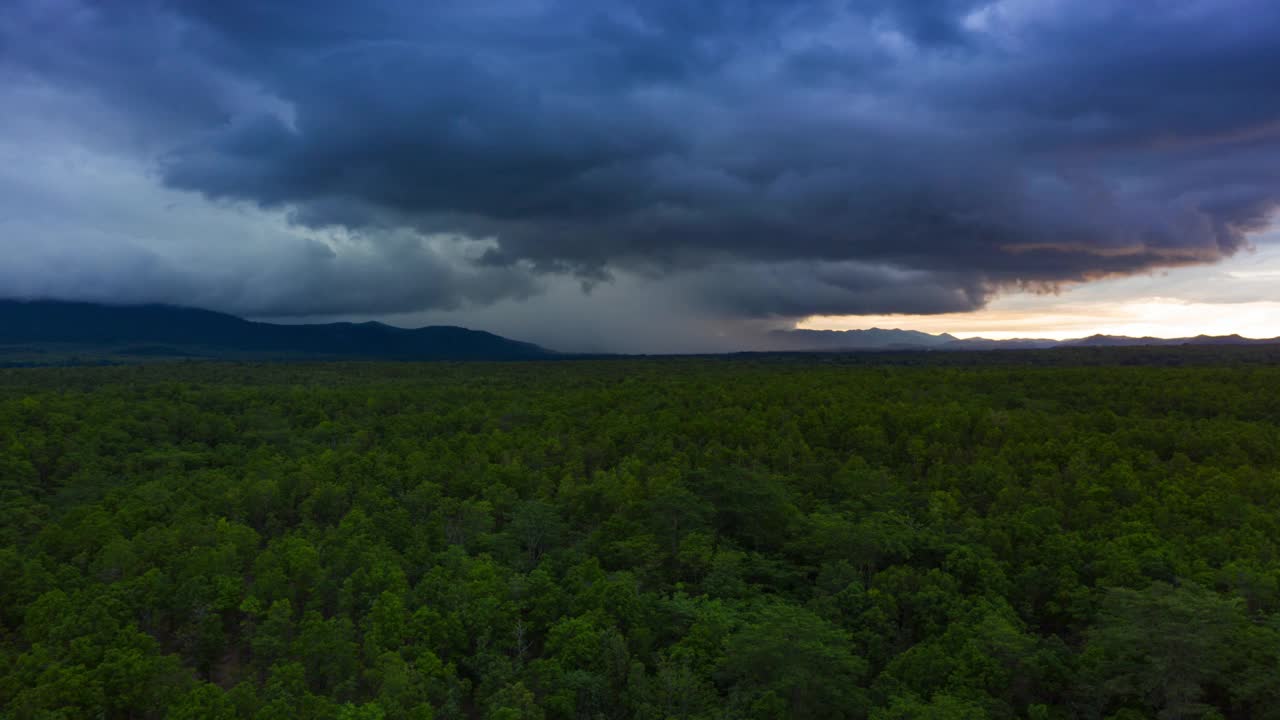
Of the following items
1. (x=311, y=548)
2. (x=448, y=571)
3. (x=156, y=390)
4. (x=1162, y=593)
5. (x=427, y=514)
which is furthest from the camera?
(x=156, y=390)

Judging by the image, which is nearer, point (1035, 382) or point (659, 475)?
point (659, 475)

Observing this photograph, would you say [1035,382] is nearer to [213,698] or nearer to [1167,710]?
[1167,710]

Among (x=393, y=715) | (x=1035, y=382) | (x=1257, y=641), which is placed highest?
(x=1035, y=382)

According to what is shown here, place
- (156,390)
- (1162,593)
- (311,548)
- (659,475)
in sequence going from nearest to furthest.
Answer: (1162,593)
(311,548)
(659,475)
(156,390)

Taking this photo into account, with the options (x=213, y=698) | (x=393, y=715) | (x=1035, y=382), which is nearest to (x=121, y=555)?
(x=213, y=698)

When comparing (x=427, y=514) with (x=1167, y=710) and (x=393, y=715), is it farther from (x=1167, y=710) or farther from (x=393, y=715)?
(x=1167, y=710)

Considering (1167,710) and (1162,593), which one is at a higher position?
(1162,593)

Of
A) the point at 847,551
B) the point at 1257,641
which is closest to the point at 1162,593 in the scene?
the point at 1257,641
